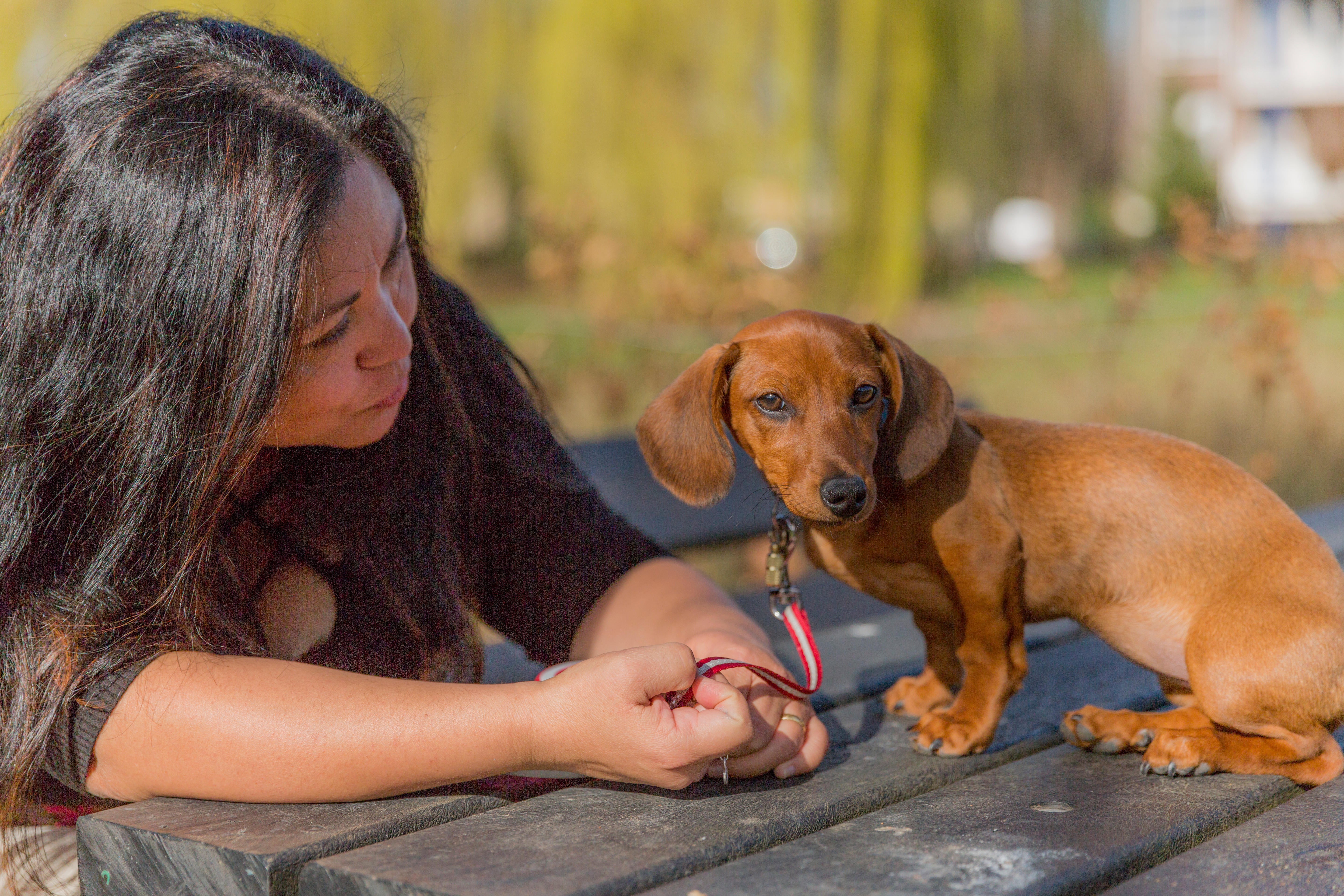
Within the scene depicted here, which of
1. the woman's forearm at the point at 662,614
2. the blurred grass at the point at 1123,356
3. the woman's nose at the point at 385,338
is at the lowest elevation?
the blurred grass at the point at 1123,356

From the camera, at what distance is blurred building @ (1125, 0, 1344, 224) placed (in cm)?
2358

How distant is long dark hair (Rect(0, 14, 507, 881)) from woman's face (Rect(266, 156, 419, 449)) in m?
0.03

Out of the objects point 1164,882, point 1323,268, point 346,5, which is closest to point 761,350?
point 1164,882

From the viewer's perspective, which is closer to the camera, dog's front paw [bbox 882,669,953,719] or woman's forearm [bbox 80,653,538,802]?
woman's forearm [bbox 80,653,538,802]

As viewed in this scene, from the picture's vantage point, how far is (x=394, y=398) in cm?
150

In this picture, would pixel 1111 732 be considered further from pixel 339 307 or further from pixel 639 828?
pixel 339 307

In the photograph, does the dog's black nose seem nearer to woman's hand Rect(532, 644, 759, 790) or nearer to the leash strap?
the leash strap

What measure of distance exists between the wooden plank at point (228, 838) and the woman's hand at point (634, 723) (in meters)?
0.11

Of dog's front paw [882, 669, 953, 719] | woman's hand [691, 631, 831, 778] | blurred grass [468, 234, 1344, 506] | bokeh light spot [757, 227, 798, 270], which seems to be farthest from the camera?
bokeh light spot [757, 227, 798, 270]

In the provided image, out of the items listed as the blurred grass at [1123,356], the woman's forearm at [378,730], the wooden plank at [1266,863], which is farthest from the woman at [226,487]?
the blurred grass at [1123,356]

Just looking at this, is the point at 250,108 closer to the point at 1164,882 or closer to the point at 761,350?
the point at 761,350

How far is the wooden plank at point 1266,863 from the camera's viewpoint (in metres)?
1.02

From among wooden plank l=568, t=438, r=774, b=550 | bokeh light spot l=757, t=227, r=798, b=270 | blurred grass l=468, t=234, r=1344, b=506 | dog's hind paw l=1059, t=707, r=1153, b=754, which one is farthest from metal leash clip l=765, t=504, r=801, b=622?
bokeh light spot l=757, t=227, r=798, b=270

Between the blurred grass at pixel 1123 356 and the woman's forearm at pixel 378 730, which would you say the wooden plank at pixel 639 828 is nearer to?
the woman's forearm at pixel 378 730
